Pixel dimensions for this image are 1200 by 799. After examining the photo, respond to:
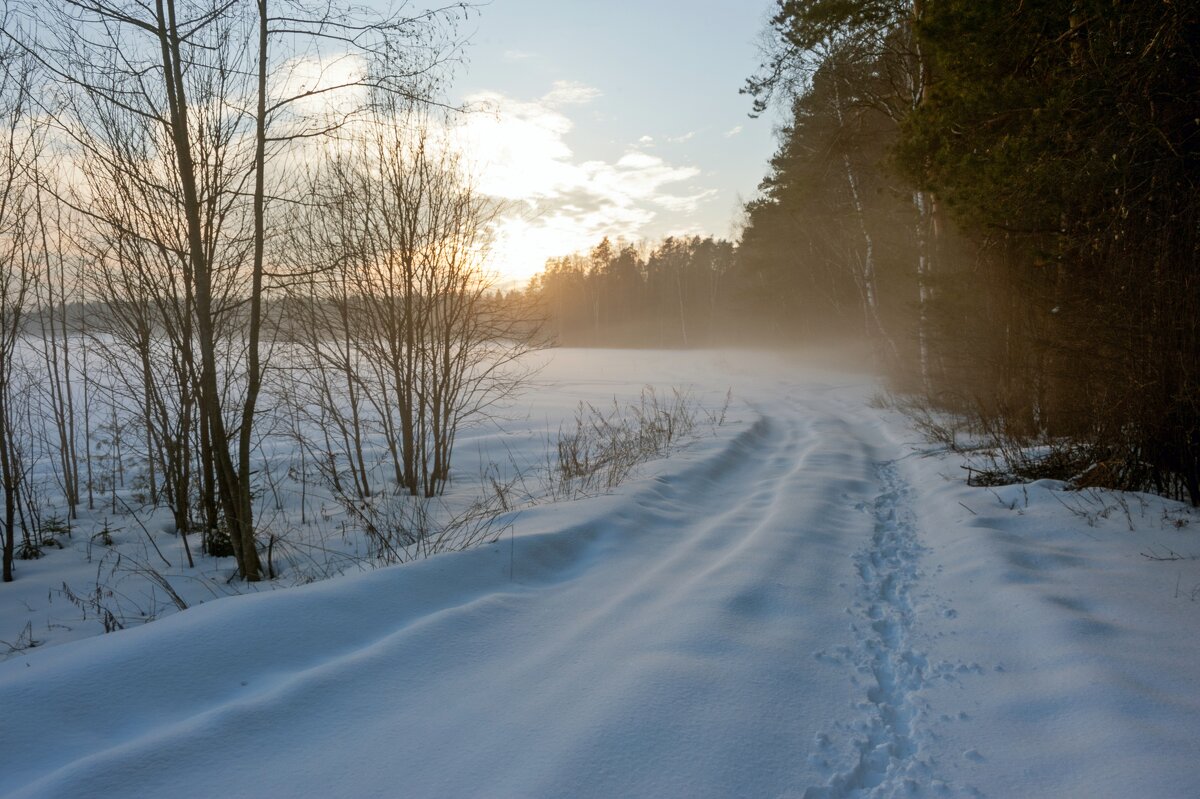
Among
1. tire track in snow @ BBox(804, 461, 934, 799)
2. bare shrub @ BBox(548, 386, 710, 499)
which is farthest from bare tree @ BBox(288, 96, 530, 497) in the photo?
tire track in snow @ BBox(804, 461, 934, 799)

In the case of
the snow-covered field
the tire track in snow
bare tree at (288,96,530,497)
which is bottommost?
the tire track in snow

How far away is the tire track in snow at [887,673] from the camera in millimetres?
2168

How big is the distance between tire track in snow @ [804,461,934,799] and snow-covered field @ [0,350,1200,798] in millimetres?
13

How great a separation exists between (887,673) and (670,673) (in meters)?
1.08

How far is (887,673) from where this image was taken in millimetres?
2912

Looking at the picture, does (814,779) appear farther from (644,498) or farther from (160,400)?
(160,400)

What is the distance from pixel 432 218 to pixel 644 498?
4805mm

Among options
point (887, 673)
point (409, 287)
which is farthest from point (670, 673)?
point (409, 287)

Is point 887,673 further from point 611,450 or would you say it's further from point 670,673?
point 611,450

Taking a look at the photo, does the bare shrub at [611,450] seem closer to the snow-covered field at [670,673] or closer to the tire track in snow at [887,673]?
the snow-covered field at [670,673]

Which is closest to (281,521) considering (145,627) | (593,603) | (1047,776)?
(145,627)

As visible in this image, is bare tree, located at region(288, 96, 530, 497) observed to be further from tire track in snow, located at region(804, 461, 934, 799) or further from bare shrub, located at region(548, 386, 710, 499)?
tire track in snow, located at region(804, 461, 934, 799)

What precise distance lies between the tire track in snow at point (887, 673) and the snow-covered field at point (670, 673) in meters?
0.01

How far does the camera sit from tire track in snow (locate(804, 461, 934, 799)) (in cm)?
217
